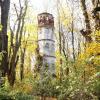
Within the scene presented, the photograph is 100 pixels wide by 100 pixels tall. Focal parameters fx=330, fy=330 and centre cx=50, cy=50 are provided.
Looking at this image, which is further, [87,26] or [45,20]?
[87,26]

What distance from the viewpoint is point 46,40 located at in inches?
582

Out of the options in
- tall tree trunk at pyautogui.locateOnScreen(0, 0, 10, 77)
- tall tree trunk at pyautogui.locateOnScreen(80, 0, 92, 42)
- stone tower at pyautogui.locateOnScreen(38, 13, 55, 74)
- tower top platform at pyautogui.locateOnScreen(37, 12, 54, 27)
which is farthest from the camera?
tall tree trunk at pyautogui.locateOnScreen(80, 0, 92, 42)

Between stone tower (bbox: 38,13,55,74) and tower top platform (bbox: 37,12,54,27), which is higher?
tower top platform (bbox: 37,12,54,27)

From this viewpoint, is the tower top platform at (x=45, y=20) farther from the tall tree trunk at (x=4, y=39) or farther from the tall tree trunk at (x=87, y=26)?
the tall tree trunk at (x=87, y=26)

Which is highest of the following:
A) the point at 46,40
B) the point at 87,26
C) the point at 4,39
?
the point at 87,26

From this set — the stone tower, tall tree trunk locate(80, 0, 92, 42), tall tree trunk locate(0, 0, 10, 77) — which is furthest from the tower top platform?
tall tree trunk locate(80, 0, 92, 42)

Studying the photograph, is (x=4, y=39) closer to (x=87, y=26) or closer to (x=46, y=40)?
(x=46, y=40)

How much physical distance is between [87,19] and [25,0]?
14.2 ft

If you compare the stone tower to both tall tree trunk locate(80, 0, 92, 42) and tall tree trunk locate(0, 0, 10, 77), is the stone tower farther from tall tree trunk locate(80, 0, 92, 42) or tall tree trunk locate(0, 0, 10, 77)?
tall tree trunk locate(80, 0, 92, 42)

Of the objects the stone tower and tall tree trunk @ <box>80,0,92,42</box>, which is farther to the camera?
tall tree trunk @ <box>80,0,92,42</box>

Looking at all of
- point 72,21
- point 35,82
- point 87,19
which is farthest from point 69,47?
point 35,82

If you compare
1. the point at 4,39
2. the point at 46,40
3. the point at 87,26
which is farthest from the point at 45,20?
the point at 87,26

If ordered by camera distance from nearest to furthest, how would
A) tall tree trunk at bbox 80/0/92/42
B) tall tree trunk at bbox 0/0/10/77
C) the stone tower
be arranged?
the stone tower < tall tree trunk at bbox 0/0/10/77 < tall tree trunk at bbox 80/0/92/42

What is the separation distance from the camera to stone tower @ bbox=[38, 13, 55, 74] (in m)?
14.5
